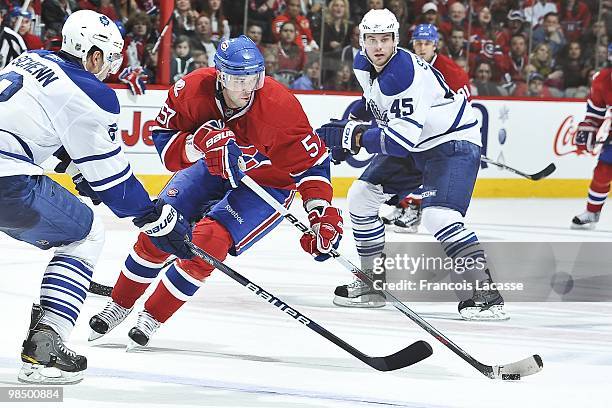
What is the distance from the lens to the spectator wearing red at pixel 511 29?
9.38 metres

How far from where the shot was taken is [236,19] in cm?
833

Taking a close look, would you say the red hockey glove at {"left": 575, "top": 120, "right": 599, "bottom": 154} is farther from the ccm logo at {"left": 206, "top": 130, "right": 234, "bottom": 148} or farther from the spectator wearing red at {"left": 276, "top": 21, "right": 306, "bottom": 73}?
the ccm logo at {"left": 206, "top": 130, "right": 234, "bottom": 148}

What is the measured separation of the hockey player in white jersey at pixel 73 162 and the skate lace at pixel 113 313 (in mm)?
562

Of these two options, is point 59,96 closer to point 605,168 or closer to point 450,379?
point 450,379

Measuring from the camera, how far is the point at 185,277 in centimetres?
382

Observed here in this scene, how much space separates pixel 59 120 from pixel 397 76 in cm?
185

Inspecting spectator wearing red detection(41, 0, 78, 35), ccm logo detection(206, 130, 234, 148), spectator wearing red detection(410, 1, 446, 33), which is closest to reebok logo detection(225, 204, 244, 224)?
ccm logo detection(206, 130, 234, 148)

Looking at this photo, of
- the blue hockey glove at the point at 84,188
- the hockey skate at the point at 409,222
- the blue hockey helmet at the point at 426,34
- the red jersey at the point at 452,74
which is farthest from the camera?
the hockey skate at the point at 409,222

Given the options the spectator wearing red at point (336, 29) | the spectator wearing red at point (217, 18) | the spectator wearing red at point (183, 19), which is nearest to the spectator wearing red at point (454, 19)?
the spectator wearing red at point (336, 29)

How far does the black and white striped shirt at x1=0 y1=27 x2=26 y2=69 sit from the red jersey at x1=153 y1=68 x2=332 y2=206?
12.2 feet

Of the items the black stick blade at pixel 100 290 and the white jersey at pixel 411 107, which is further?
the black stick blade at pixel 100 290

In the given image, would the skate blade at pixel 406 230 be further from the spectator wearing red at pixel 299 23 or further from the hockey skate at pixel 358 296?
the hockey skate at pixel 358 296

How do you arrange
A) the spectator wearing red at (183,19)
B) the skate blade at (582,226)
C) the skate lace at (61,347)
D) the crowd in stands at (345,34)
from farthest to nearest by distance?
the spectator wearing red at (183,19)
the crowd in stands at (345,34)
the skate blade at (582,226)
the skate lace at (61,347)

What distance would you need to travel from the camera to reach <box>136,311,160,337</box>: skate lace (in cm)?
384
